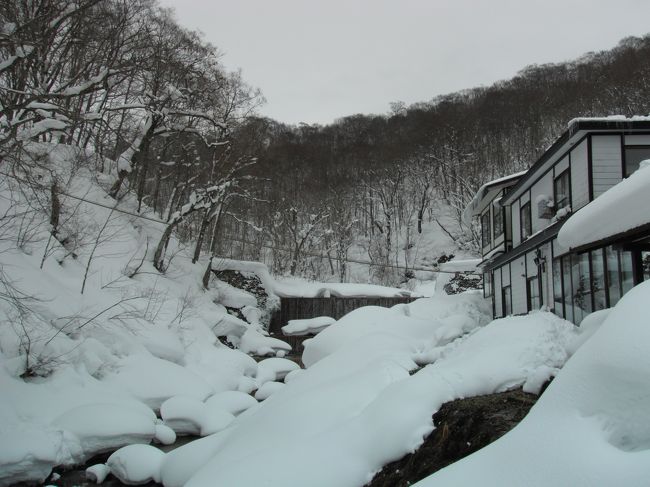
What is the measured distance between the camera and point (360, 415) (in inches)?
215

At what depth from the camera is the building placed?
776cm

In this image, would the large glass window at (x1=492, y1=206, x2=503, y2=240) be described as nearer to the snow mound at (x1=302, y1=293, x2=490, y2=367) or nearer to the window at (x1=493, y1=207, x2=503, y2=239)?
the window at (x1=493, y1=207, x2=503, y2=239)

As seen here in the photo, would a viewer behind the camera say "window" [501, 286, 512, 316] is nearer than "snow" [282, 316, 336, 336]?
Yes

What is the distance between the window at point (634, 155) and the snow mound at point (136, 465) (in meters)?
11.9

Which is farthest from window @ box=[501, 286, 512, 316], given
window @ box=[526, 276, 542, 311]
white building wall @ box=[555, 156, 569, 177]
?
white building wall @ box=[555, 156, 569, 177]

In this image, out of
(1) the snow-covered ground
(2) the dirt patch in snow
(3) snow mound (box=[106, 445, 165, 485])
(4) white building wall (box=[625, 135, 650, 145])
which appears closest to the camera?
(1) the snow-covered ground

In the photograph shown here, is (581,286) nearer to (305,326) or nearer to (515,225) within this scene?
(515,225)

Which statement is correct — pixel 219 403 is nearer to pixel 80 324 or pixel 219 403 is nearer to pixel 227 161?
pixel 80 324

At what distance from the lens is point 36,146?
17938mm

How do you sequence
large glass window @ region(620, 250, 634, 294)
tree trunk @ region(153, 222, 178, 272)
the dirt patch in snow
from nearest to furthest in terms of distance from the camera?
the dirt patch in snow, large glass window @ region(620, 250, 634, 294), tree trunk @ region(153, 222, 178, 272)

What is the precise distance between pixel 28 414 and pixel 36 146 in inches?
478

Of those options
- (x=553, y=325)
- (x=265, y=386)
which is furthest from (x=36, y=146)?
(x=553, y=325)

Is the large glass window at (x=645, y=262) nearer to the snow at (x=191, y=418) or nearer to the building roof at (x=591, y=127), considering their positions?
the building roof at (x=591, y=127)

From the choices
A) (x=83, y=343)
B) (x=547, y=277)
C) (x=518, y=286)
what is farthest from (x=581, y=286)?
(x=83, y=343)
